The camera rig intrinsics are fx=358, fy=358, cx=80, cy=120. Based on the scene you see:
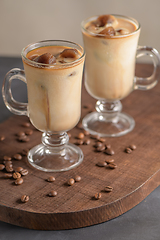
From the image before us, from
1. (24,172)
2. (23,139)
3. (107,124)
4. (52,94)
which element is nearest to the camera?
(52,94)

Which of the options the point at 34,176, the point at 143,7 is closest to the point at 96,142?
the point at 34,176

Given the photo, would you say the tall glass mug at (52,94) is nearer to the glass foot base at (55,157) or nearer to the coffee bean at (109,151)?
the glass foot base at (55,157)

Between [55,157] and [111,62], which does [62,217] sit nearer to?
[55,157]

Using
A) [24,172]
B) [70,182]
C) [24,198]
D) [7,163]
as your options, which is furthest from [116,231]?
[7,163]

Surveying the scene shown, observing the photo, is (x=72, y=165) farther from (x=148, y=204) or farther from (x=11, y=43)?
(x=11, y=43)

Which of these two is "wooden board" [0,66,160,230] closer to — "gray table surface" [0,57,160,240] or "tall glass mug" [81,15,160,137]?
"gray table surface" [0,57,160,240]
